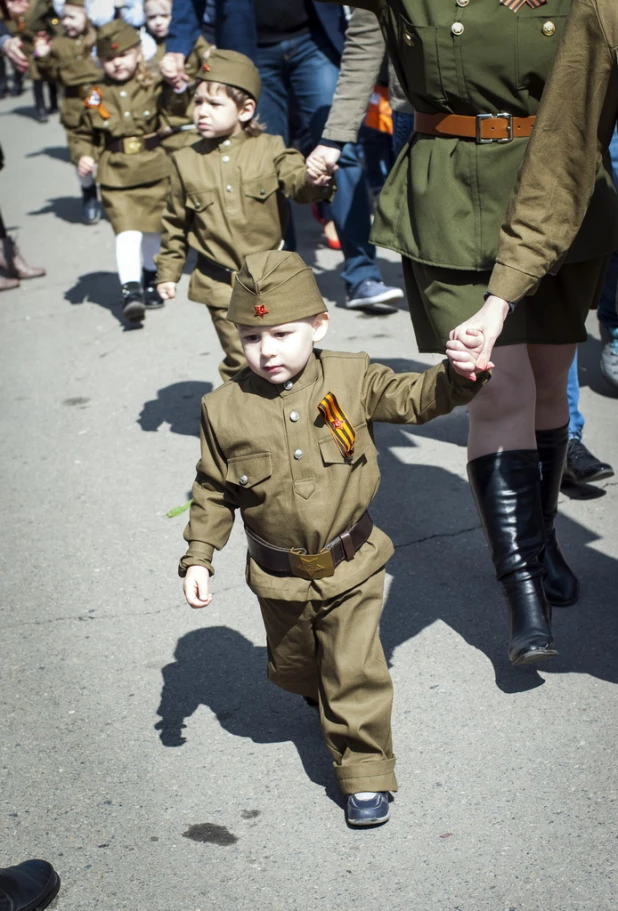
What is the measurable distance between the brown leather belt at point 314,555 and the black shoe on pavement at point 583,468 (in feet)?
5.55

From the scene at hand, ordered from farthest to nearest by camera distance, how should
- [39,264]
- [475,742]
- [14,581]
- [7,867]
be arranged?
[39,264], [14,581], [475,742], [7,867]

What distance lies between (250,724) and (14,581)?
1349 mm

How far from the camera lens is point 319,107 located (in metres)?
6.68

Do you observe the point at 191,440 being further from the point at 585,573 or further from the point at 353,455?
the point at 353,455

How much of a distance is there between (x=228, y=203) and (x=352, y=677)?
8.25ft

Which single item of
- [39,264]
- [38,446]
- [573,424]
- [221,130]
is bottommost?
[39,264]

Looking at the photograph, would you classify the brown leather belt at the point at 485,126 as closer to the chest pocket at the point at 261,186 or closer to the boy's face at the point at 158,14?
the chest pocket at the point at 261,186

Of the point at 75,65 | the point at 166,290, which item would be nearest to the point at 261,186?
the point at 166,290

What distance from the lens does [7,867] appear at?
2.83 meters

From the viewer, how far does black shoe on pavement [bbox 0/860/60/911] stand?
8.52 feet

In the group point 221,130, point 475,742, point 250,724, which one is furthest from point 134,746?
point 221,130

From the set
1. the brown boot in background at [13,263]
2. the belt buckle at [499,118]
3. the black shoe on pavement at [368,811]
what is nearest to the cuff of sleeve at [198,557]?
the black shoe on pavement at [368,811]

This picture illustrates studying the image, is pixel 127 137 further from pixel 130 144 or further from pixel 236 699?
pixel 236 699

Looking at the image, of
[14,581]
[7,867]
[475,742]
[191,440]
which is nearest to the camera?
[7,867]
